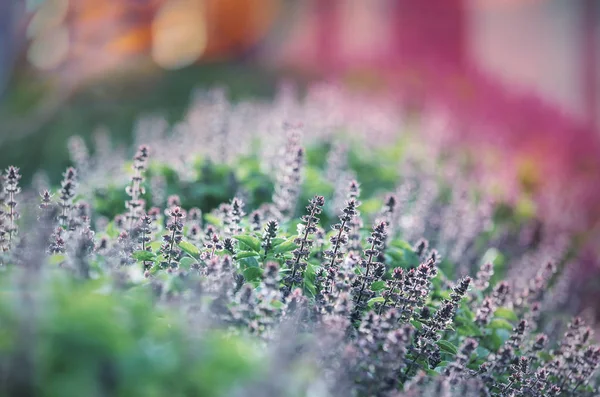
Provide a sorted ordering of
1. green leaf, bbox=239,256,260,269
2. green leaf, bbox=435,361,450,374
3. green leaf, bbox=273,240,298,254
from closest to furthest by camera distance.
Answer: green leaf, bbox=435,361,450,374 < green leaf, bbox=239,256,260,269 < green leaf, bbox=273,240,298,254

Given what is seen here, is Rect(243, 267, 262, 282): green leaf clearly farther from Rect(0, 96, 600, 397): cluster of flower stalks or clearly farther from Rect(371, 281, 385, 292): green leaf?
Rect(371, 281, 385, 292): green leaf

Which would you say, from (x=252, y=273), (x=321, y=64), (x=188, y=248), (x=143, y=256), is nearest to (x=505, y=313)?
(x=252, y=273)

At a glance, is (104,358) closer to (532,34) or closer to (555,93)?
(555,93)

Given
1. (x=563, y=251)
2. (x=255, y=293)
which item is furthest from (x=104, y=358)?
(x=563, y=251)

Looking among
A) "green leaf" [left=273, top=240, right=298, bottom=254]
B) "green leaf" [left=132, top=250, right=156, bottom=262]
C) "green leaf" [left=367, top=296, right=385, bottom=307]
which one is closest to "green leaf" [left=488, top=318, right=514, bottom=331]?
"green leaf" [left=367, top=296, right=385, bottom=307]

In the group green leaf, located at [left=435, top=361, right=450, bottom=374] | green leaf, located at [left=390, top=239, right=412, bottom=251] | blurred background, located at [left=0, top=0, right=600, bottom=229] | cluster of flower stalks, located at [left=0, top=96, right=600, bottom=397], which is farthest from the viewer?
blurred background, located at [left=0, top=0, right=600, bottom=229]

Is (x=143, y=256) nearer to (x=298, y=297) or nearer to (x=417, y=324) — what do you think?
(x=298, y=297)
